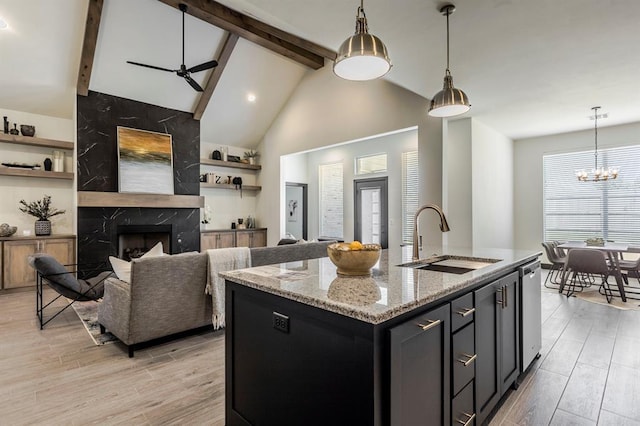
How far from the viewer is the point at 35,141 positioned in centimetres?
564

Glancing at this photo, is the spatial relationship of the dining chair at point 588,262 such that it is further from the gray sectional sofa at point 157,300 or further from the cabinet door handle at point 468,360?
the gray sectional sofa at point 157,300

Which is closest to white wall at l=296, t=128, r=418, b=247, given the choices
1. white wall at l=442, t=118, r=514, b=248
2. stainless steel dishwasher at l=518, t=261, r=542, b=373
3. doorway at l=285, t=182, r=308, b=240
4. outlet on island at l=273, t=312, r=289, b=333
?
doorway at l=285, t=182, r=308, b=240

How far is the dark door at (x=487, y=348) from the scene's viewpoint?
1.84 m

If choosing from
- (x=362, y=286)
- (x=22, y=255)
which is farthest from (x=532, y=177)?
(x=22, y=255)

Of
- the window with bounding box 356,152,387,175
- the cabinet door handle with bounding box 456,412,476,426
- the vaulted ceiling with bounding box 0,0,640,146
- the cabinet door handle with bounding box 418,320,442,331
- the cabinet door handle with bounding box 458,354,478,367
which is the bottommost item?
the cabinet door handle with bounding box 456,412,476,426

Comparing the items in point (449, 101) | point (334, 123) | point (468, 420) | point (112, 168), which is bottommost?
point (468, 420)

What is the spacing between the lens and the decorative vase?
5.64 metres

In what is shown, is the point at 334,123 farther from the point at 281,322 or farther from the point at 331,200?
the point at 281,322

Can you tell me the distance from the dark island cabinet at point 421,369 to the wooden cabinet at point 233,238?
6.55 metres

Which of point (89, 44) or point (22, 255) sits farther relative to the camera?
point (22, 255)

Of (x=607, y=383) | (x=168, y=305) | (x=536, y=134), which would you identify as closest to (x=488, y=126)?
(x=536, y=134)

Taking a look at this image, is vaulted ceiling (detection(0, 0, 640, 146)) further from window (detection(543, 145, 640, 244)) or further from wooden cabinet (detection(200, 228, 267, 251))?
wooden cabinet (detection(200, 228, 267, 251))

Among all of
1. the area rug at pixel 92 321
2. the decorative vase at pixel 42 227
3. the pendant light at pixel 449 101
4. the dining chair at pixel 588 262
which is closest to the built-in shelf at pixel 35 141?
the decorative vase at pixel 42 227

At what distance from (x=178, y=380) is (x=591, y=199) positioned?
313 inches
